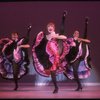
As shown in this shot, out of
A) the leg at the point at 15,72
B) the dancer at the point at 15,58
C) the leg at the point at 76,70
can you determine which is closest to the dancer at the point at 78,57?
the leg at the point at 76,70

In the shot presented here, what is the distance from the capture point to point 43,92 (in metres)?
7.83

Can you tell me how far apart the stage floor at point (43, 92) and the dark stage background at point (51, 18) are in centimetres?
→ 37

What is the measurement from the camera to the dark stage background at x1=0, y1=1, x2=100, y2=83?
349 inches

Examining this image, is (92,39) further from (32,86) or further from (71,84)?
(32,86)

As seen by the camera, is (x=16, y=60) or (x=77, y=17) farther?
(x=77, y=17)

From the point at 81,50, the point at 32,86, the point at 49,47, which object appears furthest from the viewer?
the point at 32,86

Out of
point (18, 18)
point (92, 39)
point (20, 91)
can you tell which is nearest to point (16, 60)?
point (20, 91)

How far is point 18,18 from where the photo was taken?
8.94m

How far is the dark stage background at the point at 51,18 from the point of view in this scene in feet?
29.1

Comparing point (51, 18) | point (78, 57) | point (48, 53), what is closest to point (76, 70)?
point (78, 57)

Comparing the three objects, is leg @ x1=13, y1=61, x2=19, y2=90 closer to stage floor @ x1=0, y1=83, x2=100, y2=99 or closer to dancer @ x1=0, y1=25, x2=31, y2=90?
dancer @ x1=0, y1=25, x2=31, y2=90

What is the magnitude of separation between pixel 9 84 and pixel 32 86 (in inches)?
19.8

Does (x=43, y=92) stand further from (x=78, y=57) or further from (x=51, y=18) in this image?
(x=51, y=18)

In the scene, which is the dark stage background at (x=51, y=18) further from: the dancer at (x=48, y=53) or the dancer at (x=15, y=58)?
the dancer at (x=48, y=53)
